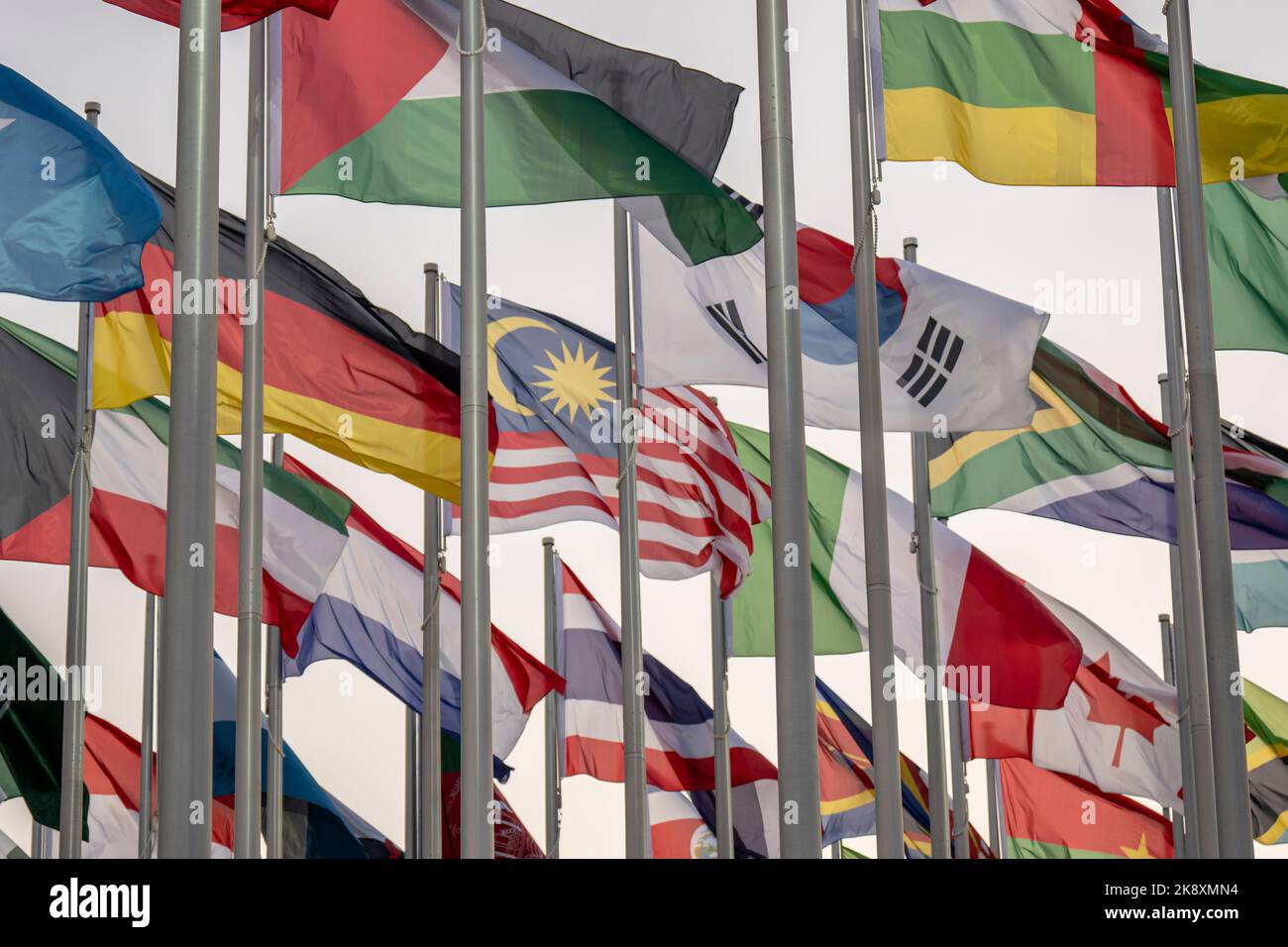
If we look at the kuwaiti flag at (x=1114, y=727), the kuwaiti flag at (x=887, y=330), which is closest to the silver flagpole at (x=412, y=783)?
the kuwaiti flag at (x=887, y=330)

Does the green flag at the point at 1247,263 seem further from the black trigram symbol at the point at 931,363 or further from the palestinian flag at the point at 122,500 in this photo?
the palestinian flag at the point at 122,500

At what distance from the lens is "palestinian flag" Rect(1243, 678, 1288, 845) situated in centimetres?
3275

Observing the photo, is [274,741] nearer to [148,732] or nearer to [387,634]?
[387,634]

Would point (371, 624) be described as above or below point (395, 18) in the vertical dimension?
below

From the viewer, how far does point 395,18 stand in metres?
20.2

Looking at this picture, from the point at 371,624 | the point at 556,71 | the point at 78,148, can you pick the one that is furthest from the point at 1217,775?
the point at 371,624

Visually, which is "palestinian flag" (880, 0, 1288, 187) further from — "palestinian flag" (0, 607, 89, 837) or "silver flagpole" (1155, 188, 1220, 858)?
"palestinian flag" (0, 607, 89, 837)

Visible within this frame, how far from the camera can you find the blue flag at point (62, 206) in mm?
16031

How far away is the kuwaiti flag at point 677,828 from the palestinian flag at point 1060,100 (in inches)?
832

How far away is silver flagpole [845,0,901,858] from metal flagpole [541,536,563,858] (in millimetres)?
14499

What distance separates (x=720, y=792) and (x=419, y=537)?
81.6 feet

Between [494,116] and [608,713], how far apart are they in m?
14.8
